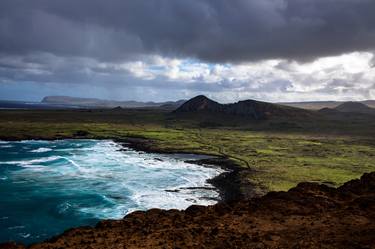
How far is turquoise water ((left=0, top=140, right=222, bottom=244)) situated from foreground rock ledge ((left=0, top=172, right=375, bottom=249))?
770 inches

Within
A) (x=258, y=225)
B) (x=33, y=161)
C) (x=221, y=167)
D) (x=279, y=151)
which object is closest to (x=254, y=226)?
(x=258, y=225)

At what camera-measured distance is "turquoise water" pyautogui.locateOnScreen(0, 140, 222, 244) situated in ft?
145

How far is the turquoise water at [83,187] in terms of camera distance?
44.3 m

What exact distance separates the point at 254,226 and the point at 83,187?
41635 mm

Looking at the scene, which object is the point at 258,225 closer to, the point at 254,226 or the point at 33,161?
the point at 254,226

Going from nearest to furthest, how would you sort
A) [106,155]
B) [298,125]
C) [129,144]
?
[106,155], [129,144], [298,125]

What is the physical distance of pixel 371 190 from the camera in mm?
29734

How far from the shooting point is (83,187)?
59.7 m

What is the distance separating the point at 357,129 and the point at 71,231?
591 feet

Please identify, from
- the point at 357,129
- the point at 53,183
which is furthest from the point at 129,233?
the point at 357,129

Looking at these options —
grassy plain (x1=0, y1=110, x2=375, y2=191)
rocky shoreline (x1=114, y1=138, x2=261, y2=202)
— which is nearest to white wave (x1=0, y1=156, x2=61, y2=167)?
rocky shoreline (x1=114, y1=138, x2=261, y2=202)

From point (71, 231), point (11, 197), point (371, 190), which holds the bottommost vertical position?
point (11, 197)

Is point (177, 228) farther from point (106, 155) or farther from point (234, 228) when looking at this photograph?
point (106, 155)

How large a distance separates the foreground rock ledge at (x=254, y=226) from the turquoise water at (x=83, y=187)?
1956cm
